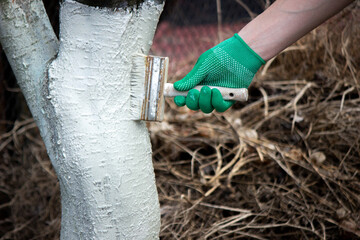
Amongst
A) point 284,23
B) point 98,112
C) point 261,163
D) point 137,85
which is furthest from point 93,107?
point 261,163

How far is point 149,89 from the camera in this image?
3.09ft

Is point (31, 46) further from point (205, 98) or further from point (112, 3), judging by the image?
point (205, 98)

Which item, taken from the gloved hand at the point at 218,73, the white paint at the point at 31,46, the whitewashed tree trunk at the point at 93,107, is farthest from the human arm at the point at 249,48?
the white paint at the point at 31,46

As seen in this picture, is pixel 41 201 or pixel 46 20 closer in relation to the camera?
pixel 46 20

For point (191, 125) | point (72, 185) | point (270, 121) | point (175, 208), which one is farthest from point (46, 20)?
point (270, 121)

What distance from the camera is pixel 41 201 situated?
1674mm

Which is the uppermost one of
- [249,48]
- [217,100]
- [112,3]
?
[112,3]

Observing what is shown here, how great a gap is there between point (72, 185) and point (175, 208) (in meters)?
0.58

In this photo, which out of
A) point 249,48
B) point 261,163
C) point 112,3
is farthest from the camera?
point 261,163

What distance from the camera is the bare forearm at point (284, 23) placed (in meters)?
0.88

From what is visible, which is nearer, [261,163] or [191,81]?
[191,81]

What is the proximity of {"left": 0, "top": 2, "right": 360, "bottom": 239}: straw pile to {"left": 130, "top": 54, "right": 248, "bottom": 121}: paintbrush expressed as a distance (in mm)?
453

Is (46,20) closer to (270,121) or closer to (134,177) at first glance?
(134,177)

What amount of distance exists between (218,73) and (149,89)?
0.20 meters
